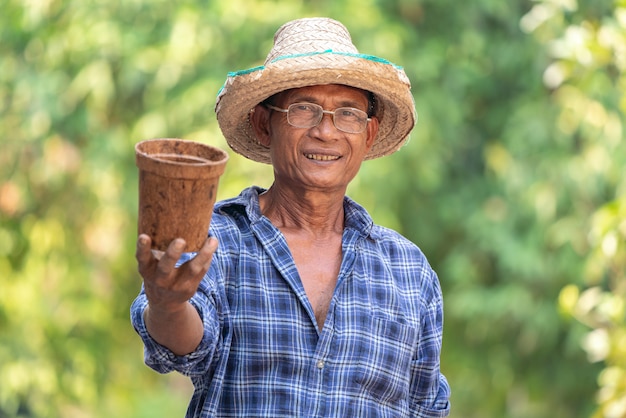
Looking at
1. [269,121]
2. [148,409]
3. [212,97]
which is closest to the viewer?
[269,121]

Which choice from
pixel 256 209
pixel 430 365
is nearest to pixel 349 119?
pixel 256 209

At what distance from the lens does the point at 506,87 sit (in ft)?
27.7

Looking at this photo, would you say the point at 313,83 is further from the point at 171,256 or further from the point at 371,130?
the point at 171,256

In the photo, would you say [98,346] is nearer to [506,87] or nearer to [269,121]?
[506,87]

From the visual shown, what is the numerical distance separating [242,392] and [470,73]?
565cm

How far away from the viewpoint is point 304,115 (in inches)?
113

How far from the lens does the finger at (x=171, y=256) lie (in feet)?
7.47

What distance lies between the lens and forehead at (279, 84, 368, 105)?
286 centimetres

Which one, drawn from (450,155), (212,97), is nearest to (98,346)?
(212,97)

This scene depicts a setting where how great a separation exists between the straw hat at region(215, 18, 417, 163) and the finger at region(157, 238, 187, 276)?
0.64 m

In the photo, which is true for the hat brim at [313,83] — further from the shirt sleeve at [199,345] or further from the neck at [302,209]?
the shirt sleeve at [199,345]

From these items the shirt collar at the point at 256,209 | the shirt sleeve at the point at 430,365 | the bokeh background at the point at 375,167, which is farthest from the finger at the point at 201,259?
the bokeh background at the point at 375,167

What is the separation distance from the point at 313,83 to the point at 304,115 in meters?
0.09

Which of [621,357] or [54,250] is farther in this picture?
[54,250]
